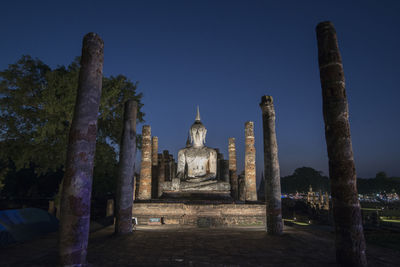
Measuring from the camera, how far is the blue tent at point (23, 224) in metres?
8.18

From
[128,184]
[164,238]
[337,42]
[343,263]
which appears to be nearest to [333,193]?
[343,263]

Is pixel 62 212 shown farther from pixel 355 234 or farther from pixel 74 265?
pixel 355 234

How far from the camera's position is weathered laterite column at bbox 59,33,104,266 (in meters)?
4.52

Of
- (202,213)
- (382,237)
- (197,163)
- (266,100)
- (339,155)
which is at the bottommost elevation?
(382,237)

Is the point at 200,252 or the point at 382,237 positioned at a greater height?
the point at 200,252

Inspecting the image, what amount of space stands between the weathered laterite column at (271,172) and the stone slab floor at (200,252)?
57 centimetres

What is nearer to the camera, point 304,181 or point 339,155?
point 339,155

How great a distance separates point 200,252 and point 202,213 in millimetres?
6270

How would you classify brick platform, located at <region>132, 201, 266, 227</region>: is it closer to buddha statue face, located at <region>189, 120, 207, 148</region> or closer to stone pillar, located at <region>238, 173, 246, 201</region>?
buddha statue face, located at <region>189, 120, 207, 148</region>

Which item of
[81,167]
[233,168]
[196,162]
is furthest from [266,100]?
[233,168]

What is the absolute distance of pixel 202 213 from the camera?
11602 mm

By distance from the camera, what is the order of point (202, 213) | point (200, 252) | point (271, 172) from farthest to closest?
point (202, 213) < point (271, 172) < point (200, 252)

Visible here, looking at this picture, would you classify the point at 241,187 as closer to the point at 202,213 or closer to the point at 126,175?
the point at 202,213

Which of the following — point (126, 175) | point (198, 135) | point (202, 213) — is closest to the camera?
point (126, 175)
